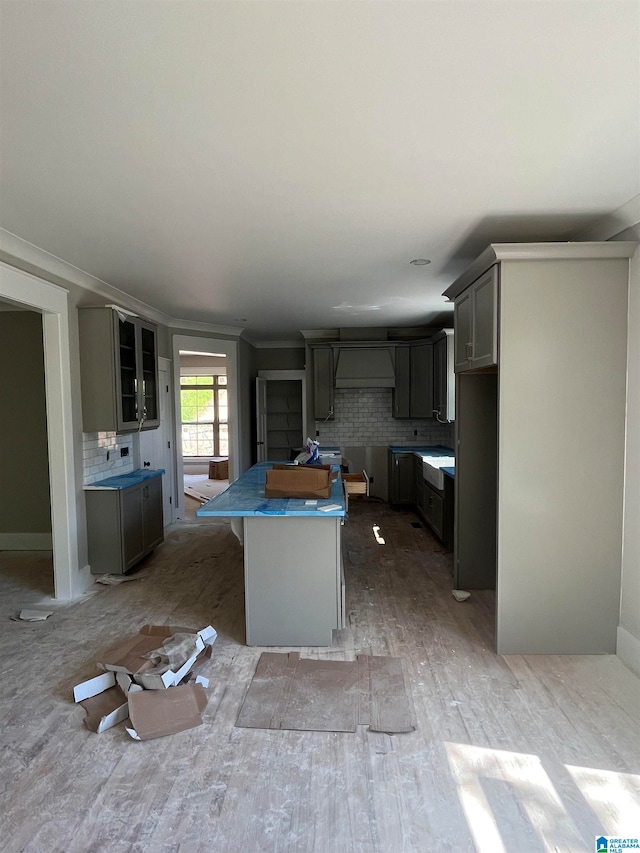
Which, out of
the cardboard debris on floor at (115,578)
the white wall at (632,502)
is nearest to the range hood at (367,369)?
the cardboard debris on floor at (115,578)

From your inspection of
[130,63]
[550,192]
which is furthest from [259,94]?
[550,192]

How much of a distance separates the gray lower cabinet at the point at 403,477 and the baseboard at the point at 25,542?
169 inches

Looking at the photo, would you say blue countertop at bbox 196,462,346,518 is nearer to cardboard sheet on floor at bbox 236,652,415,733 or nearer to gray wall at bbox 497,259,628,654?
cardboard sheet on floor at bbox 236,652,415,733

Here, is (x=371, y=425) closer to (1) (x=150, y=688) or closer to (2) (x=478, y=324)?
(2) (x=478, y=324)

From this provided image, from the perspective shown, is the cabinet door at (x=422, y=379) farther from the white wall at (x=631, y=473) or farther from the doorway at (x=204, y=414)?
the doorway at (x=204, y=414)

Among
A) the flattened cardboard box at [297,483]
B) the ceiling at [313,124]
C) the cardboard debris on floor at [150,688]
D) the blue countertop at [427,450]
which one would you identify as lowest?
the cardboard debris on floor at [150,688]

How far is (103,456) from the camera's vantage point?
14.9 ft

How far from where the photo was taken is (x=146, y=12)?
131 cm

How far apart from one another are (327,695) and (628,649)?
1.74m

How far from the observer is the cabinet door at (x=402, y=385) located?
6969 millimetres

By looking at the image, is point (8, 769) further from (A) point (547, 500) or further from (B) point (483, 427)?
(B) point (483, 427)

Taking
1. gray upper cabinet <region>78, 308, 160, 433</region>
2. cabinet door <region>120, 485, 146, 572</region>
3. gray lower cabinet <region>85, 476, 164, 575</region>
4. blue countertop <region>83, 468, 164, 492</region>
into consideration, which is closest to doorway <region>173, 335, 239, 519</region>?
blue countertop <region>83, 468, 164, 492</region>

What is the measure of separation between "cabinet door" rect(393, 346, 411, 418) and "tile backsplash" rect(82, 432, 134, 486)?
12.1ft
